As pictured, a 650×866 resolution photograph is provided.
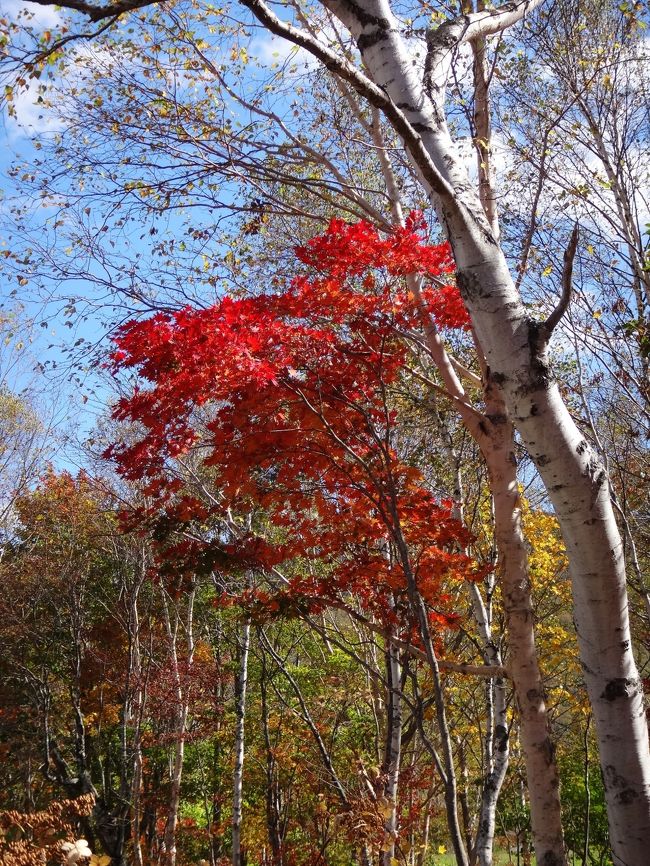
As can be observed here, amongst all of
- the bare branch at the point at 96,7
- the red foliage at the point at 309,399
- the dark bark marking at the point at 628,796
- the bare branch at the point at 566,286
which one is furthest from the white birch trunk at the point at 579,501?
the red foliage at the point at 309,399

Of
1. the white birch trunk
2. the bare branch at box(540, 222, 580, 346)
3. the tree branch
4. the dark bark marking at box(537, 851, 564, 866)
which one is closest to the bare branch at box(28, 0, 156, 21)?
the tree branch

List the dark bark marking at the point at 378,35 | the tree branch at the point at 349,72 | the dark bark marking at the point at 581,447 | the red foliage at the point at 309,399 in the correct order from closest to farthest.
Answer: the tree branch at the point at 349,72 → the dark bark marking at the point at 581,447 → the dark bark marking at the point at 378,35 → the red foliage at the point at 309,399

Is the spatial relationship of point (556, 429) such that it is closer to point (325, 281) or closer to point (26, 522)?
point (325, 281)

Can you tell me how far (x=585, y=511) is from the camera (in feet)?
6.76

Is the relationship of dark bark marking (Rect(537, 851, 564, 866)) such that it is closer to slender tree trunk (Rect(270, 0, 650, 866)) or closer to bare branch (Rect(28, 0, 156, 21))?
slender tree trunk (Rect(270, 0, 650, 866))

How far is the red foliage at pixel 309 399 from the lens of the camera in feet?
12.0

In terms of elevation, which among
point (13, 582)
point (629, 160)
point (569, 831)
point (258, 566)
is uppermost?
point (629, 160)

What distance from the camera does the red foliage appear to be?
3.64 m

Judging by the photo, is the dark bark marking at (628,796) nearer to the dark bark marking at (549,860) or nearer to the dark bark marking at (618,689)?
the dark bark marking at (618,689)

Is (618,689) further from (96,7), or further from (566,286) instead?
(96,7)

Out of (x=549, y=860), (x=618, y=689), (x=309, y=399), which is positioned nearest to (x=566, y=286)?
(x=618, y=689)

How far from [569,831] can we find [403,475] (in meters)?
10.2

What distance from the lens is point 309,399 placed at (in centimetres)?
383

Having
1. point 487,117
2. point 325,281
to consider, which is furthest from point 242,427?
point 487,117
